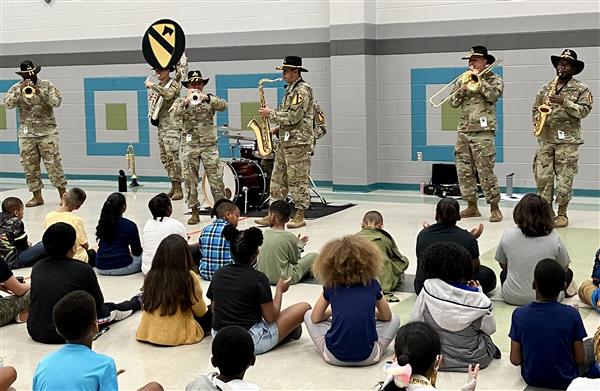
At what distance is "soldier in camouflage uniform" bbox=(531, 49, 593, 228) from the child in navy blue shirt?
17.1ft

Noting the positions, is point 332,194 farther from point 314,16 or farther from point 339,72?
point 314,16

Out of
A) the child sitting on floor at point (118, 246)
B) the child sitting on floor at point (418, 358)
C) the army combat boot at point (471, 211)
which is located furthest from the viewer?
the army combat boot at point (471, 211)

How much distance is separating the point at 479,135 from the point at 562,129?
1084 millimetres

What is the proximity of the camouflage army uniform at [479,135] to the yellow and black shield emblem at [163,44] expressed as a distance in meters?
3.61

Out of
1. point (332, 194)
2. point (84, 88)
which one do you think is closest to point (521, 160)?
point (332, 194)

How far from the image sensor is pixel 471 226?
33.9 feet

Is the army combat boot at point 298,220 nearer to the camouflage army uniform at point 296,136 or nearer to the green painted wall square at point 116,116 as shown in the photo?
the camouflage army uniform at point 296,136

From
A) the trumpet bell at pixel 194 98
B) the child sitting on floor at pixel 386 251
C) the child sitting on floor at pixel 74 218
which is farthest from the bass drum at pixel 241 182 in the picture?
the child sitting on floor at pixel 386 251

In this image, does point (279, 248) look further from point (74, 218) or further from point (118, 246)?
point (74, 218)

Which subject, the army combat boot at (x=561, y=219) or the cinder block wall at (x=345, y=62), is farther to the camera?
the cinder block wall at (x=345, y=62)

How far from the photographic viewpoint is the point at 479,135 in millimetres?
10719

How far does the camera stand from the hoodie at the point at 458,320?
512 centimetres

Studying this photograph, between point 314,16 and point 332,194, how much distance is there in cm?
284

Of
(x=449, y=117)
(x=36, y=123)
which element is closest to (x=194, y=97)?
(x=36, y=123)
